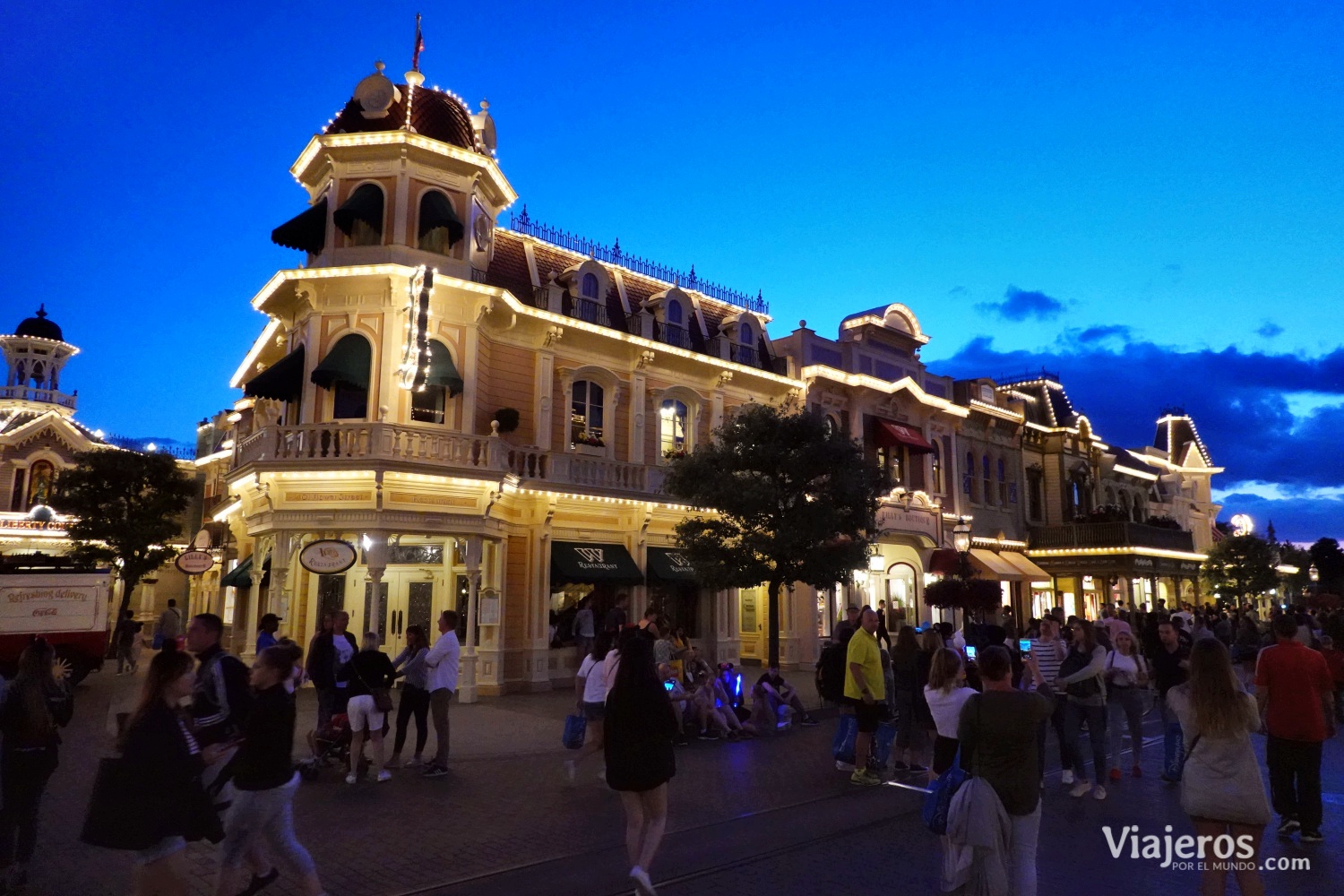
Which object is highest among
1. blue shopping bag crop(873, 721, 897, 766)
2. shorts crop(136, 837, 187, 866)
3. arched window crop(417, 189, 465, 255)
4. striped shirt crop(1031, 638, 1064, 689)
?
arched window crop(417, 189, 465, 255)

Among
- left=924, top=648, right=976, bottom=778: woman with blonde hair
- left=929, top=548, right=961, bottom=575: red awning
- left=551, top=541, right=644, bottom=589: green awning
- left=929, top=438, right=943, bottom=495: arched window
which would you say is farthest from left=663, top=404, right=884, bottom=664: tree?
left=929, top=438, right=943, bottom=495: arched window

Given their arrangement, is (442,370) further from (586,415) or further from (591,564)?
(591,564)

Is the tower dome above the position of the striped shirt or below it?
above

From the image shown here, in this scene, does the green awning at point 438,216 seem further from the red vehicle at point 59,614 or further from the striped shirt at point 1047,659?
the striped shirt at point 1047,659

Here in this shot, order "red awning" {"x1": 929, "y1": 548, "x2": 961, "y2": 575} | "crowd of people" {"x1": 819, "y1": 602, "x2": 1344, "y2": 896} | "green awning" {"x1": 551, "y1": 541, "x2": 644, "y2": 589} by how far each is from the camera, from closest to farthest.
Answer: "crowd of people" {"x1": 819, "y1": 602, "x2": 1344, "y2": 896}, "green awning" {"x1": 551, "y1": 541, "x2": 644, "y2": 589}, "red awning" {"x1": 929, "y1": 548, "x2": 961, "y2": 575}

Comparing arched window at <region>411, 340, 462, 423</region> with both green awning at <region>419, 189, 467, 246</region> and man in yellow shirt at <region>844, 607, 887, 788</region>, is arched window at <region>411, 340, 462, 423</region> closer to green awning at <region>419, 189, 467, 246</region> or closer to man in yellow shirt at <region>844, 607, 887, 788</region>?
green awning at <region>419, 189, 467, 246</region>

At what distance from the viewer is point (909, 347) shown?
30.8 meters

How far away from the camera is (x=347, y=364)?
17703 mm

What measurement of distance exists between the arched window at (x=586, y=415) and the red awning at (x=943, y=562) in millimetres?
12491

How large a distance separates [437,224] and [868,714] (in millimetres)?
13505

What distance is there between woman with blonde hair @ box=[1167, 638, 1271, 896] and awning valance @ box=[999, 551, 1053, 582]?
2965 centimetres

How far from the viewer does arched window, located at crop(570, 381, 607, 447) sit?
21.8 metres

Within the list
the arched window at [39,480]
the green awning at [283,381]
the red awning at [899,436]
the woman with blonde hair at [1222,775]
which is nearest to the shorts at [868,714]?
the woman with blonde hair at [1222,775]

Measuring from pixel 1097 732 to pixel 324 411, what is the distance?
598 inches
